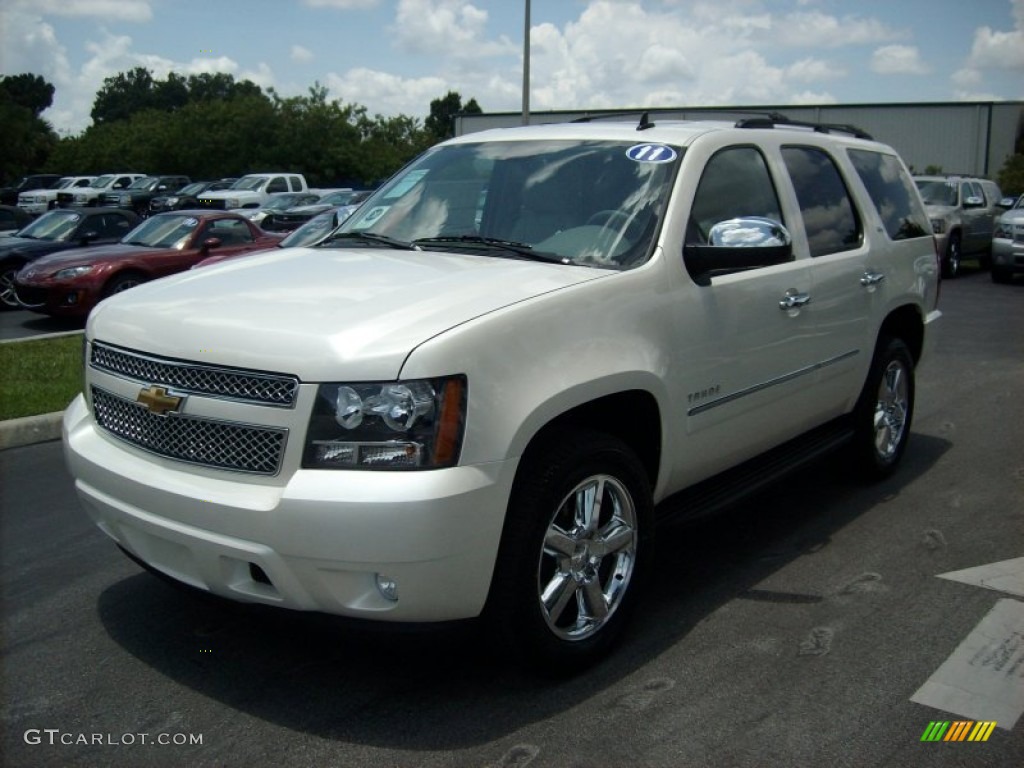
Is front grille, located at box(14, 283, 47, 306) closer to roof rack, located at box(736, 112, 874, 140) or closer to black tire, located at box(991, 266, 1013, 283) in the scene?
roof rack, located at box(736, 112, 874, 140)

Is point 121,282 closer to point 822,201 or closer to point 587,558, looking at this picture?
point 822,201

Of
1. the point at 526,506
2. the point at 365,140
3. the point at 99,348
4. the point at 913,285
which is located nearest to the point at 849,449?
the point at 913,285

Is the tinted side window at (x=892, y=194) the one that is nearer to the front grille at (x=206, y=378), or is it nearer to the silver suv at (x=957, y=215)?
the front grille at (x=206, y=378)

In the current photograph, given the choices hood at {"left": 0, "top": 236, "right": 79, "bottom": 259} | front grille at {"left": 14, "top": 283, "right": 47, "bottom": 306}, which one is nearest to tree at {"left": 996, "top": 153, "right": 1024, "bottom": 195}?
hood at {"left": 0, "top": 236, "right": 79, "bottom": 259}

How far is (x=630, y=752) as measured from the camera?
3.14m

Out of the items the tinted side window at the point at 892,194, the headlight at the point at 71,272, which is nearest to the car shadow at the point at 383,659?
the tinted side window at the point at 892,194

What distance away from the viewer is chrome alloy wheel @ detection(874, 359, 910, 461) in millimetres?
5883

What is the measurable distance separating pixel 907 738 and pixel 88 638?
9.67 ft

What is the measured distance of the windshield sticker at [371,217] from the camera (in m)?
4.82

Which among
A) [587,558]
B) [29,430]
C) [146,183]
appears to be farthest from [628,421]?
[146,183]

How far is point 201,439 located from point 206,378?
7.7 inches

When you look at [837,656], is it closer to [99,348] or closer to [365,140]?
[99,348]

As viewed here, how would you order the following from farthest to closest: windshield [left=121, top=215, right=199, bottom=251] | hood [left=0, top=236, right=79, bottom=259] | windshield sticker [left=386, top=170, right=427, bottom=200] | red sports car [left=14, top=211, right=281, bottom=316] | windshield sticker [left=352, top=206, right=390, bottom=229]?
1. hood [left=0, top=236, right=79, bottom=259]
2. windshield [left=121, top=215, right=199, bottom=251]
3. red sports car [left=14, top=211, right=281, bottom=316]
4. windshield sticker [left=386, top=170, right=427, bottom=200]
5. windshield sticker [left=352, top=206, right=390, bottom=229]

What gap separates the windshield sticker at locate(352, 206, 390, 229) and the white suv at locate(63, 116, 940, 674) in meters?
0.03
